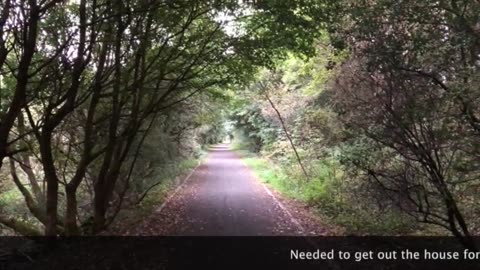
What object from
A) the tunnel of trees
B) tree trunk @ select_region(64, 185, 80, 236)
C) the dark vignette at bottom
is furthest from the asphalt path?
tree trunk @ select_region(64, 185, 80, 236)

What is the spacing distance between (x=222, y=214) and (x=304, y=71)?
673 centimetres

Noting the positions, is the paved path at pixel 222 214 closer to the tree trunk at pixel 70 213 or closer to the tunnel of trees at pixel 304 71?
the tunnel of trees at pixel 304 71

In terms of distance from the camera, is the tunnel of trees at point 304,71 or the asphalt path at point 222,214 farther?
the asphalt path at point 222,214

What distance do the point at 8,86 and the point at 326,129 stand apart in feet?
36.9

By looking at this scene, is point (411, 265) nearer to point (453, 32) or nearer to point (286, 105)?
point (453, 32)

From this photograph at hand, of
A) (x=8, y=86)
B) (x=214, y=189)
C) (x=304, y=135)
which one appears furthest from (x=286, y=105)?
(x=8, y=86)

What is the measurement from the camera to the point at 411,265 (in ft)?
25.1

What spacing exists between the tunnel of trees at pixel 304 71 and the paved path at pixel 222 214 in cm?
132

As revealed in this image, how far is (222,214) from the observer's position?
573 inches

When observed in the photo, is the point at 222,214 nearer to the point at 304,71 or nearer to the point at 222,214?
the point at 222,214

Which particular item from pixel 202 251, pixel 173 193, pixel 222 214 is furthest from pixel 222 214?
pixel 173 193

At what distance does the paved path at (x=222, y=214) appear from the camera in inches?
472

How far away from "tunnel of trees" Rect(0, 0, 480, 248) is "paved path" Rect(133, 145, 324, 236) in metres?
1.32

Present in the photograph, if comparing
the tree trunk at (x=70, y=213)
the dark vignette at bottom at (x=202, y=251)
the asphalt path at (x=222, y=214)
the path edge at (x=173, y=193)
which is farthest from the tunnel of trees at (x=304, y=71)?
the asphalt path at (x=222, y=214)
